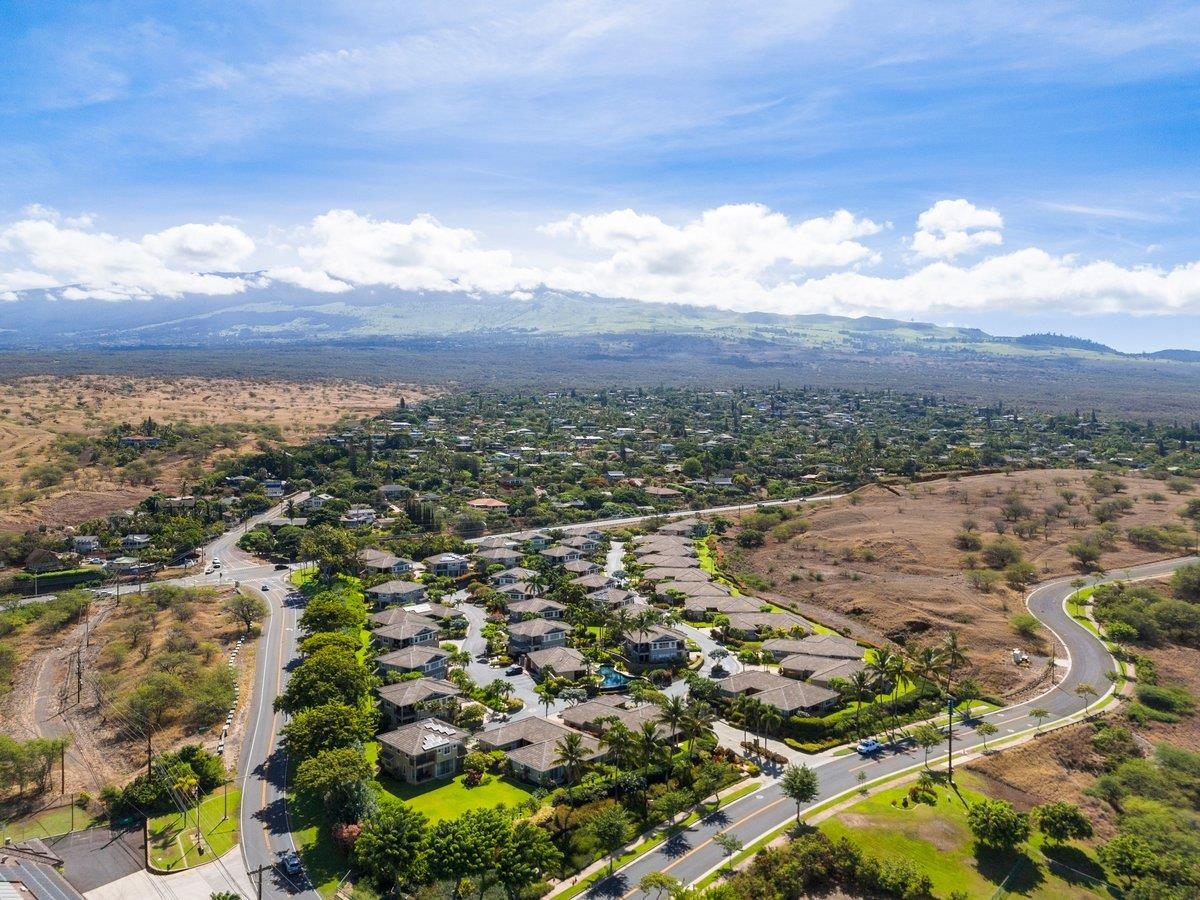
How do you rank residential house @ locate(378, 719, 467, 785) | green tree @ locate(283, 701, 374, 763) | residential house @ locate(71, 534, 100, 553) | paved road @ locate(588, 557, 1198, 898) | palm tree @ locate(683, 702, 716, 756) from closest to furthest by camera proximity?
paved road @ locate(588, 557, 1198, 898) < green tree @ locate(283, 701, 374, 763) < palm tree @ locate(683, 702, 716, 756) < residential house @ locate(378, 719, 467, 785) < residential house @ locate(71, 534, 100, 553)

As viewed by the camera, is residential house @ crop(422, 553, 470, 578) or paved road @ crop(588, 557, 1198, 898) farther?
residential house @ crop(422, 553, 470, 578)

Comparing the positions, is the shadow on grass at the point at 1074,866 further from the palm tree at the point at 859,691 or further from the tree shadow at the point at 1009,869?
the palm tree at the point at 859,691

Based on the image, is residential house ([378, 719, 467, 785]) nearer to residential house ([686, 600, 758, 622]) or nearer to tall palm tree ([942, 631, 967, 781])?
tall palm tree ([942, 631, 967, 781])

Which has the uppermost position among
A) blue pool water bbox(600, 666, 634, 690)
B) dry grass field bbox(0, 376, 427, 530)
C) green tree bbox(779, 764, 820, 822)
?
dry grass field bbox(0, 376, 427, 530)

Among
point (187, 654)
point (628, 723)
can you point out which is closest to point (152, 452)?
point (187, 654)

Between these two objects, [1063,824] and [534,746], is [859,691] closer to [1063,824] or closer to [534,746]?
Answer: [1063,824]

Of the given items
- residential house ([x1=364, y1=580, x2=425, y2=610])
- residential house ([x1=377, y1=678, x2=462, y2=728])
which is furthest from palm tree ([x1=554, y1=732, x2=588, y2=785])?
residential house ([x1=364, y1=580, x2=425, y2=610])

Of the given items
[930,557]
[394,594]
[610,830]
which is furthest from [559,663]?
[930,557]
